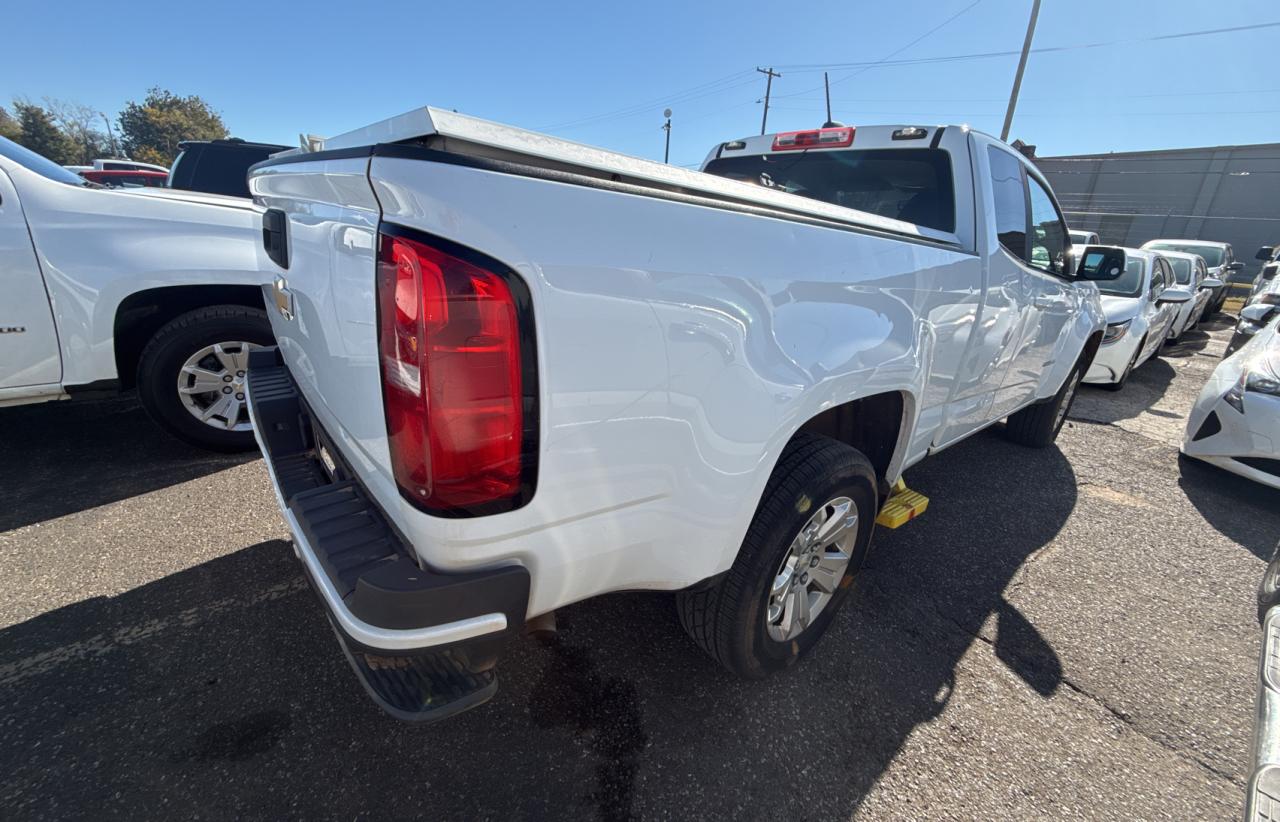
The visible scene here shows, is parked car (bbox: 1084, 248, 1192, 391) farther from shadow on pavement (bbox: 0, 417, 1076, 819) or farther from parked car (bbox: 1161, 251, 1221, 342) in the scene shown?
shadow on pavement (bbox: 0, 417, 1076, 819)

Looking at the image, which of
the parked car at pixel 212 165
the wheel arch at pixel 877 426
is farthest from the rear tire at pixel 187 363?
the parked car at pixel 212 165

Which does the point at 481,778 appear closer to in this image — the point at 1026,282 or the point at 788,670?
the point at 788,670

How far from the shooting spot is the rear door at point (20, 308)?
2.74m

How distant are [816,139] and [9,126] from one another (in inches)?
2714

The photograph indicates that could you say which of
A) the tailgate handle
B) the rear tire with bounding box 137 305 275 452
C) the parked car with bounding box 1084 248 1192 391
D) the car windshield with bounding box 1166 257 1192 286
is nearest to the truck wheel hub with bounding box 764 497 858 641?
the tailgate handle

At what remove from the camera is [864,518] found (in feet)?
7.37

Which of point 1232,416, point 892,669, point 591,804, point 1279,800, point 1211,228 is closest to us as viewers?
point 1279,800

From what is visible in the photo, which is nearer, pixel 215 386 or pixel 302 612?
pixel 302 612

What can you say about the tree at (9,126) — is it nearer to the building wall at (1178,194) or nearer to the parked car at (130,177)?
the parked car at (130,177)

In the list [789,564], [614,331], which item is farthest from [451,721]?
[614,331]

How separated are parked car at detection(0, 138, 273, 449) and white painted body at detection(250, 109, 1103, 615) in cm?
178

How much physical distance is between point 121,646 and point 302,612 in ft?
1.89

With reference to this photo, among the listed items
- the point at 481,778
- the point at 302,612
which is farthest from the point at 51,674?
the point at 481,778

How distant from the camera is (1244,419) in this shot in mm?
3820
